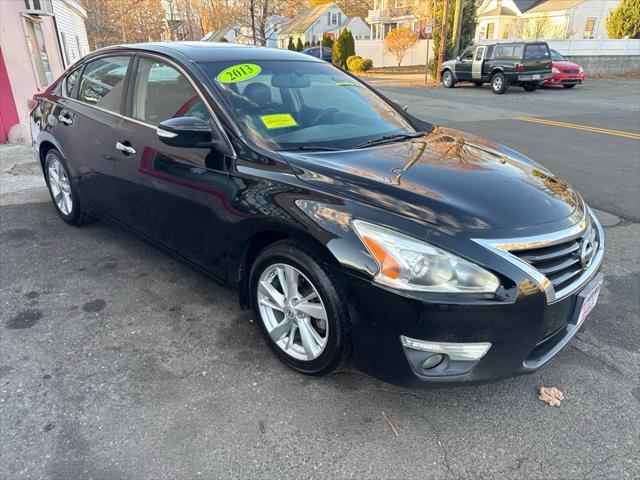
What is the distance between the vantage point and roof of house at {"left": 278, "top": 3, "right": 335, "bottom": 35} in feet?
196

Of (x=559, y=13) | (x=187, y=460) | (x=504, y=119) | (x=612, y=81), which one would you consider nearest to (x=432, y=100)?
(x=504, y=119)

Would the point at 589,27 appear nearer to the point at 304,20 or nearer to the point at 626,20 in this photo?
the point at 626,20

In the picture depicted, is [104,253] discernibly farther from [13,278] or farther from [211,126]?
[211,126]

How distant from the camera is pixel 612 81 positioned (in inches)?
916

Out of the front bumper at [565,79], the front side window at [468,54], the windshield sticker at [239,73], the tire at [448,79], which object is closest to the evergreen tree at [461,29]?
the tire at [448,79]

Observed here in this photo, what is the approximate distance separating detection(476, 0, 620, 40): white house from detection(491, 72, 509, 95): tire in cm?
1665

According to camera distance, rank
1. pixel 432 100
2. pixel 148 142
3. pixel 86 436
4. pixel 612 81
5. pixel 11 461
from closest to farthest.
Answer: pixel 11 461
pixel 86 436
pixel 148 142
pixel 432 100
pixel 612 81

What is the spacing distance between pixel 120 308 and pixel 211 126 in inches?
57.3

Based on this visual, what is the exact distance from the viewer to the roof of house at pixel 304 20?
59.8 meters

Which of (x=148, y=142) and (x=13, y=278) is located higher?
(x=148, y=142)

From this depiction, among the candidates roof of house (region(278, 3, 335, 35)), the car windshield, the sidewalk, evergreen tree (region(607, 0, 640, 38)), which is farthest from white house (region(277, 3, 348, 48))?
the car windshield

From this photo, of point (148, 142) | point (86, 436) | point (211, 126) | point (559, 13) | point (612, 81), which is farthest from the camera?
point (559, 13)

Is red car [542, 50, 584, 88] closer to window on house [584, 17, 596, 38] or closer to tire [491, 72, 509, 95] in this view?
tire [491, 72, 509, 95]

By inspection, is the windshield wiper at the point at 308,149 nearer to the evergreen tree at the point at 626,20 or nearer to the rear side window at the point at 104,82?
the rear side window at the point at 104,82
